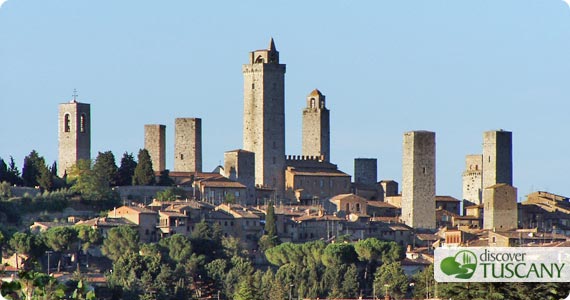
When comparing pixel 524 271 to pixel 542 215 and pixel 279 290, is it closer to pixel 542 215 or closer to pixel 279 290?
pixel 279 290

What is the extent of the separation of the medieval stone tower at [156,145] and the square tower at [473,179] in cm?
965

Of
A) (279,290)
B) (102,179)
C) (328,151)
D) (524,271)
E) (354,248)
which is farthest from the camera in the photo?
(328,151)

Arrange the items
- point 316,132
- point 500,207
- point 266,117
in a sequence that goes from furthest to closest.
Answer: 1. point 316,132
2. point 266,117
3. point 500,207

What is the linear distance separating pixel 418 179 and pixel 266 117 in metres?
5.00

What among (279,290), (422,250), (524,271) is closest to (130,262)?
(279,290)

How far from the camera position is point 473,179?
220 ft

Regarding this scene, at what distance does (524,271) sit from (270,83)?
43036 millimetres

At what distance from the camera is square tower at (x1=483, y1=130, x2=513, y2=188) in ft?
213

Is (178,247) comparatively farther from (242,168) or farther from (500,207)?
(500,207)

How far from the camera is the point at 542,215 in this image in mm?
63125

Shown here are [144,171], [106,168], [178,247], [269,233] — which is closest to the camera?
[178,247]

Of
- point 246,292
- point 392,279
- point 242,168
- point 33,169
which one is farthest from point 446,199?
point 246,292

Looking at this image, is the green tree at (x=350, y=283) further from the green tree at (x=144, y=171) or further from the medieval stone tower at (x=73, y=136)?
the medieval stone tower at (x=73, y=136)

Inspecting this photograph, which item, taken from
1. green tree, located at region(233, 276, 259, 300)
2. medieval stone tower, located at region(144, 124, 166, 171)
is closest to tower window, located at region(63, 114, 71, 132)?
medieval stone tower, located at region(144, 124, 166, 171)
